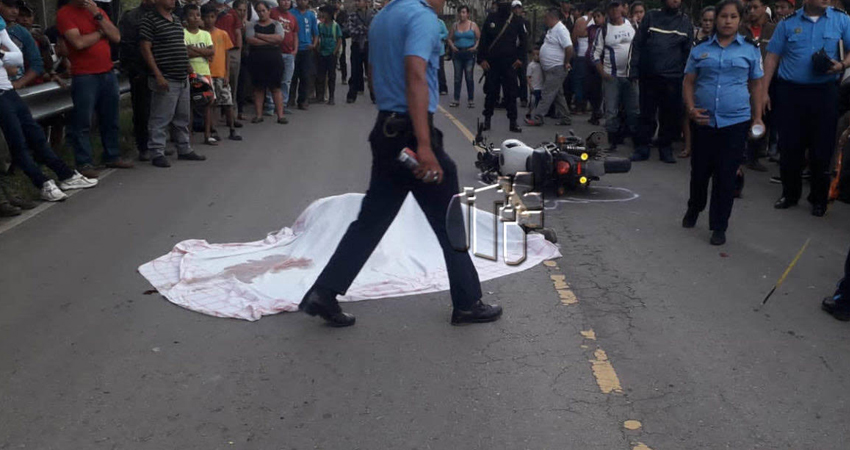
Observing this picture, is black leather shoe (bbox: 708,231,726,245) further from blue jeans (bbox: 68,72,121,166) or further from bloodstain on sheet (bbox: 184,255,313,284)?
blue jeans (bbox: 68,72,121,166)

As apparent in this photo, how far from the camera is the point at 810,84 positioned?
8.65 metres

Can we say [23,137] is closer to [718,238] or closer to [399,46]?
[399,46]

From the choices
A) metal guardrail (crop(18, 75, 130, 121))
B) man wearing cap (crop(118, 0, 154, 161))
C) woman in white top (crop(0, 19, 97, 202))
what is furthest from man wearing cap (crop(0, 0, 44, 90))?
man wearing cap (crop(118, 0, 154, 161))

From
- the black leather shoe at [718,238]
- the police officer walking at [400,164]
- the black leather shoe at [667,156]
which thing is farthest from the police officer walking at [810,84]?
the police officer walking at [400,164]

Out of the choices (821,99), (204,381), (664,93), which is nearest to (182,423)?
(204,381)

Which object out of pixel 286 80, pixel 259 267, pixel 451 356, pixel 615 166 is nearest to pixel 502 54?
pixel 286 80

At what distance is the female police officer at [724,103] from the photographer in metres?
7.65

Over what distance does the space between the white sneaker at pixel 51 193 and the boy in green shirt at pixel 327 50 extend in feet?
34.0

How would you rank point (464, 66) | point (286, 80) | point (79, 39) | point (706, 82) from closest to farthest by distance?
point (706, 82)
point (79, 39)
point (286, 80)
point (464, 66)

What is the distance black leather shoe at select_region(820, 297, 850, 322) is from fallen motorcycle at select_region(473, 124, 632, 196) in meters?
3.57

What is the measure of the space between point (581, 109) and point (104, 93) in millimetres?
9886

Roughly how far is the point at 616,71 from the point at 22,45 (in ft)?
24.3

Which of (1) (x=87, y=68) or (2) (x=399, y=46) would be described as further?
(1) (x=87, y=68)

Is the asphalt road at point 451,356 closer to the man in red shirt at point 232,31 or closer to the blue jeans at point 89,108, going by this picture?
the blue jeans at point 89,108
